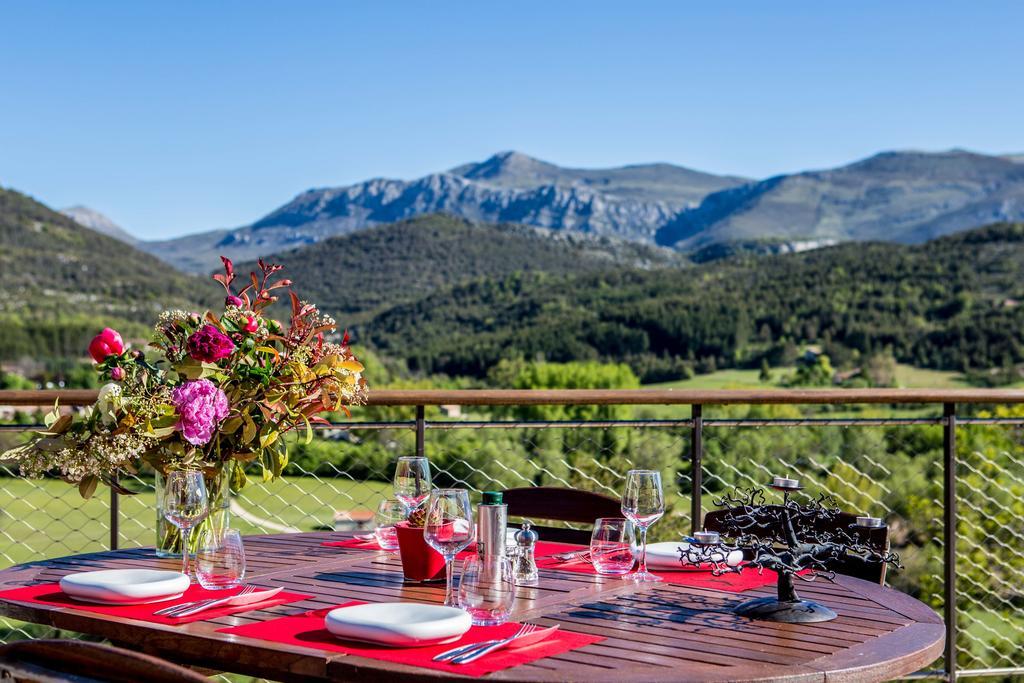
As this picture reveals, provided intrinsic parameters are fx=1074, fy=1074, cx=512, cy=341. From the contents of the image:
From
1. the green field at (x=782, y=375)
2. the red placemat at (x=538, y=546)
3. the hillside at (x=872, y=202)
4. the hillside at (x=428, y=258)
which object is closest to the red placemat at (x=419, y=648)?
the red placemat at (x=538, y=546)

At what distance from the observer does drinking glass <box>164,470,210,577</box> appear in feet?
6.48

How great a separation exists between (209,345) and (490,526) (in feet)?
2.30

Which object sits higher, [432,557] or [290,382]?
[290,382]

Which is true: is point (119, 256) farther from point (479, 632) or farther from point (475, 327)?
point (479, 632)

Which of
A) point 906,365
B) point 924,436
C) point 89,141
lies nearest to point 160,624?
point 924,436

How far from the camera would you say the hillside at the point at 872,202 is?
7894 cm

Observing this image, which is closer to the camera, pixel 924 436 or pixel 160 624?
pixel 160 624

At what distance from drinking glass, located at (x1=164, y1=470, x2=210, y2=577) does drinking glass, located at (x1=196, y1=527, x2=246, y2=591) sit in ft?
0.26

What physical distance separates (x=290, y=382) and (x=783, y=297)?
125 ft

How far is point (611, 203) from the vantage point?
9425 centimetres

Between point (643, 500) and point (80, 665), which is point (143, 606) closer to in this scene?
point (80, 665)

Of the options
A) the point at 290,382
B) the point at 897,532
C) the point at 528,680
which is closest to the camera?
the point at 528,680

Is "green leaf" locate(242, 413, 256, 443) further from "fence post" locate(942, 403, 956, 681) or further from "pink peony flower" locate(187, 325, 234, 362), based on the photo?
"fence post" locate(942, 403, 956, 681)

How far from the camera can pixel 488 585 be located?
5.43 ft
